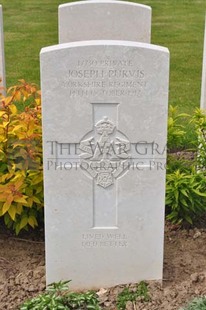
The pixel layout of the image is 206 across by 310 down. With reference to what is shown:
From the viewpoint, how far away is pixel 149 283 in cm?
379

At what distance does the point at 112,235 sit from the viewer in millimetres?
3707

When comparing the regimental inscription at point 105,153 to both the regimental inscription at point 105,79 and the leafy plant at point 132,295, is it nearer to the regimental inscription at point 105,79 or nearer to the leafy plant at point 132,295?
the regimental inscription at point 105,79

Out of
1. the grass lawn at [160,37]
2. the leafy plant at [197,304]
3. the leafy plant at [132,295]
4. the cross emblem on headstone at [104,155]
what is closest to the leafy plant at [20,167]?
the cross emblem on headstone at [104,155]

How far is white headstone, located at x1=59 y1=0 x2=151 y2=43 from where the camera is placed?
18.0 feet

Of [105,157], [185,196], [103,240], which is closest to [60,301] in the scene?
[103,240]

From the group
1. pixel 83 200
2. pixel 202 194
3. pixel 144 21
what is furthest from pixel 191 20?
pixel 83 200

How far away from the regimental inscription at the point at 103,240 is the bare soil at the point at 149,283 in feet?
0.99

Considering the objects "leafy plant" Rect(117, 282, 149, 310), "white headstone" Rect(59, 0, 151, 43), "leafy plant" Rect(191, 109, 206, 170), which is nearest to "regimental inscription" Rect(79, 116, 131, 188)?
"leafy plant" Rect(117, 282, 149, 310)

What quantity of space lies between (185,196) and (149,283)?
85 cm

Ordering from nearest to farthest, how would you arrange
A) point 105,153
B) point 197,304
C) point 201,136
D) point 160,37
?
point 197,304
point 105,153
point 201,136
point 160,37

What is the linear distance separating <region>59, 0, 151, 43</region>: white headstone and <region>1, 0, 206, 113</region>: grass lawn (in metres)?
2.22

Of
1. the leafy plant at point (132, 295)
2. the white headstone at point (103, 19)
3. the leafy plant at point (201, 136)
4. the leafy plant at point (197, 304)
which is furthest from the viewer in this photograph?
the white headstone at point (103, 19)

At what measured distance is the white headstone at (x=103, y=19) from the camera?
5.48 meters

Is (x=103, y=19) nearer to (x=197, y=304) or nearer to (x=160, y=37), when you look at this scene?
(x=197, y=304)
